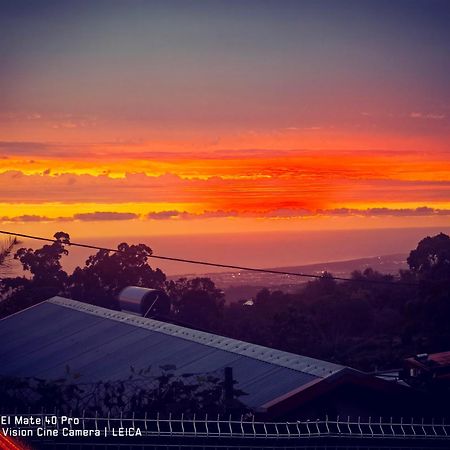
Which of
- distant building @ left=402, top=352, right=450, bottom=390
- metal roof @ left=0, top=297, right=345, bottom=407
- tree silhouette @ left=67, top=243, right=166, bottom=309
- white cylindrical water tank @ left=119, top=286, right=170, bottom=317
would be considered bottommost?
distant building @ left=402, top=352, right=450, bottom=390

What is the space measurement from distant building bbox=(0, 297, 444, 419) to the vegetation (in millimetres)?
6672

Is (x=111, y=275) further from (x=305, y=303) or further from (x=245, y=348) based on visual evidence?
(x=245, y=348)

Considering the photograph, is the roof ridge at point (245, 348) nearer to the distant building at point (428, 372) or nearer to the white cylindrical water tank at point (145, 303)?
the distant building at point (428, 372)

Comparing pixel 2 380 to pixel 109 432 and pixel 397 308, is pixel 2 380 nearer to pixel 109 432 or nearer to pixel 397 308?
pixel 109 432

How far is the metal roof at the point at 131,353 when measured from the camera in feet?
43.0

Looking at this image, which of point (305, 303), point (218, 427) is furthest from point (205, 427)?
point (305, 303)

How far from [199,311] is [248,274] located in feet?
208

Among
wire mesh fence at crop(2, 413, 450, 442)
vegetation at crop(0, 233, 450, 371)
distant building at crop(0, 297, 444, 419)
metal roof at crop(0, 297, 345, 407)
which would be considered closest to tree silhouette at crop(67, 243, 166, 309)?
vegetation at crop(0, 233, 450, 371)

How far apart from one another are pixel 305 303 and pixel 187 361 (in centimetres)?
3157

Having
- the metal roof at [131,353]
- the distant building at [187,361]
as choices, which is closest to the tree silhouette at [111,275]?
the distant building at [187,361]

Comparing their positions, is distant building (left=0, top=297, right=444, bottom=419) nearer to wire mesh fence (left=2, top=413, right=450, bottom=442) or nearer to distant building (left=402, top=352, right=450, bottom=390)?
distant building (left=402, top=352, right=450, bottom=390)

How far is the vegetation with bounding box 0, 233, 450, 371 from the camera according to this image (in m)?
33.2

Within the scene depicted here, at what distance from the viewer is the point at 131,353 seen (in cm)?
1702

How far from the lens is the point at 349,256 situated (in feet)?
341
